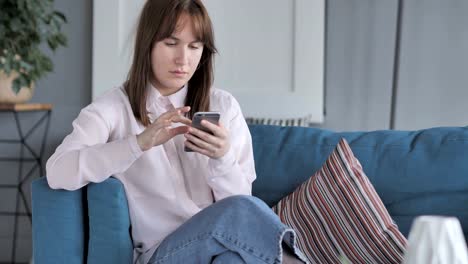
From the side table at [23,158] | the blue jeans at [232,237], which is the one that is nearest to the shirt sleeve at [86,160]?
the blue jeans at [232,237]

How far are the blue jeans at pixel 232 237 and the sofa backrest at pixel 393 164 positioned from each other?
2.02 feet

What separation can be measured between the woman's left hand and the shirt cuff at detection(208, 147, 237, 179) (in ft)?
0.12

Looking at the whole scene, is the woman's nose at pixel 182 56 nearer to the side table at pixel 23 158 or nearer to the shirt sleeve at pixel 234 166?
the shirt sleeve at pixel 234 166

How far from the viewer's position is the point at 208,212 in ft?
5.42

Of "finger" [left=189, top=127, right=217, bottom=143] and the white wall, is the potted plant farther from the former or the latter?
"finger" [left=189, top=127, right=217, bottom=143]

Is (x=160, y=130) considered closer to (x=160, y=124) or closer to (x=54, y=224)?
(x=160, y=124)

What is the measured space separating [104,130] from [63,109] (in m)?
→ 1.80

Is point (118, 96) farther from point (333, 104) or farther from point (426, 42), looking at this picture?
point (426, 42)

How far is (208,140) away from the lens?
1752 mm

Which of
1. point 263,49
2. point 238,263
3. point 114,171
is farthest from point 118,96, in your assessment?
point 263,49

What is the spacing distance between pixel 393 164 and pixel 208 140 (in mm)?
720

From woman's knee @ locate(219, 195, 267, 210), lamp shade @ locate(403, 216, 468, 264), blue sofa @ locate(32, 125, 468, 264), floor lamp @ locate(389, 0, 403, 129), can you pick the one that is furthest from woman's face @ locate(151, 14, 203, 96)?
floor lamp @ locate(389, 0, 403, 129)

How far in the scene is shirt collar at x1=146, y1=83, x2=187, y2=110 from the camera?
6.55 ft

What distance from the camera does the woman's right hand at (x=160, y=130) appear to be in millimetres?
1725
